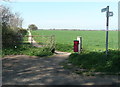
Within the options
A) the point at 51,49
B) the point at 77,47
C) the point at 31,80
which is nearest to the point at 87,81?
the point at 31,80

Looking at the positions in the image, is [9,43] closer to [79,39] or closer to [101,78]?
[79,39]

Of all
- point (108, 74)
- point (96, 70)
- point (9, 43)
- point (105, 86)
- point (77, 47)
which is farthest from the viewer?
point (9, 43)

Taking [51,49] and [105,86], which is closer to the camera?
[105,86]

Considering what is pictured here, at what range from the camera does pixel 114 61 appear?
7.09m

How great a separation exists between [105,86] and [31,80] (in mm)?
2214

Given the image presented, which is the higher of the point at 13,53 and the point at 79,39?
the point at 79,39

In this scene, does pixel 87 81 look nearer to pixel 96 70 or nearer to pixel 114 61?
pixel 96 70

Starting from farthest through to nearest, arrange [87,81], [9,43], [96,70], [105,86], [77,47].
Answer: [9,43] → [77,47] → [96,70] → [87,81] → [105,86]

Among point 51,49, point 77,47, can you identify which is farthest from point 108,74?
point 51,49

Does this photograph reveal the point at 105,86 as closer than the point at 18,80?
Yes

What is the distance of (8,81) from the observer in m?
5.38

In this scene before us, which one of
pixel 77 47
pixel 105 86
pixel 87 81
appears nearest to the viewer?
pixel 105 86

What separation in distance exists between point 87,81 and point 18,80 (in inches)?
83.5

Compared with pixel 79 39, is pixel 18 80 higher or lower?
lower
